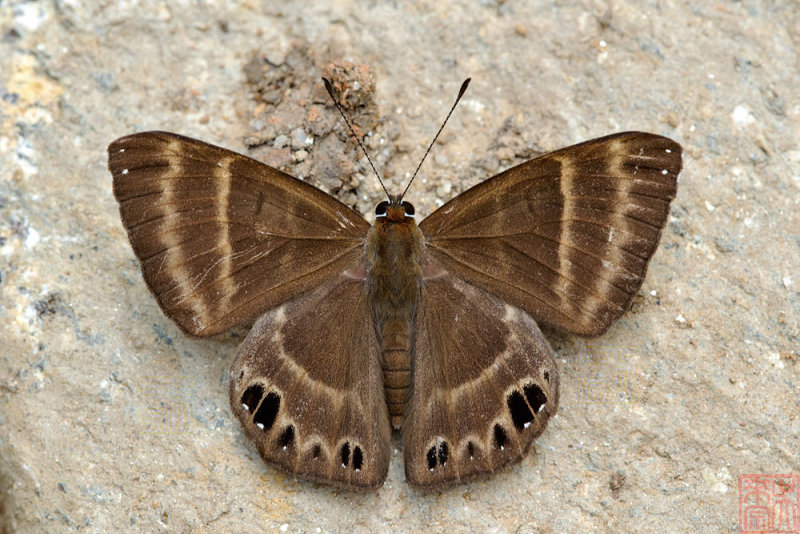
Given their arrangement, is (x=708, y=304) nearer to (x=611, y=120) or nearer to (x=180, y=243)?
(x=611, y=120)

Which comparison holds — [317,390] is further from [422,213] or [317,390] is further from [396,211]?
[422,213]

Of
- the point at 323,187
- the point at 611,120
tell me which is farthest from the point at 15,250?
the point at 611,120

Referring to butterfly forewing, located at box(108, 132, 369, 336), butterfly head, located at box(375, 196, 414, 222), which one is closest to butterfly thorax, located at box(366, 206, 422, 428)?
butterfly head, located at box(375, 196, 414, 222)

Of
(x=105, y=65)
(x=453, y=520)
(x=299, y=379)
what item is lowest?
(x=453, y=520)

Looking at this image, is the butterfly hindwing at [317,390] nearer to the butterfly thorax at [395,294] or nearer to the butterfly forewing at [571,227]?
the butterfly thorax at [395,294]

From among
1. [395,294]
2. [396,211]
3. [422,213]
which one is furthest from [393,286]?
[422,213]

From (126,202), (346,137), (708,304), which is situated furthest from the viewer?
(346,137)

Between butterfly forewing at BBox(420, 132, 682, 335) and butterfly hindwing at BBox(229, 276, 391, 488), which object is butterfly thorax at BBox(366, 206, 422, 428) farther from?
butterfly forewing at BBox(420, 132, 682, 335)
